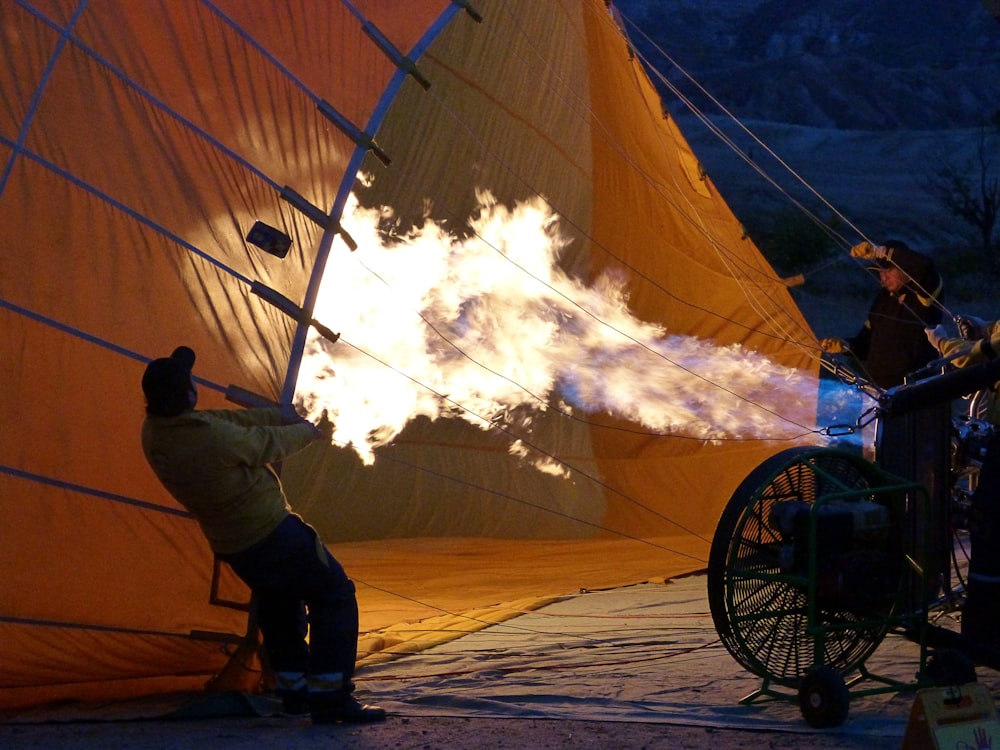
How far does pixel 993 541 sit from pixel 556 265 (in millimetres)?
3844

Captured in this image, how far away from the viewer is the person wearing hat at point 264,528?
337cm

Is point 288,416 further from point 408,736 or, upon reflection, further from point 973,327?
point 973,327

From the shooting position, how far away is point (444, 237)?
21.2 ft

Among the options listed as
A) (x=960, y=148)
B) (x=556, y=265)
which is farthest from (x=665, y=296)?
(x=960, y=148)

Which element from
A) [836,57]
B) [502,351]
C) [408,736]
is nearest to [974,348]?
[408,736]

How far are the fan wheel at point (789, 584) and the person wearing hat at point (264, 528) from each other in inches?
40.5

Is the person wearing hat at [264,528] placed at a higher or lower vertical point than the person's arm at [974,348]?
lower

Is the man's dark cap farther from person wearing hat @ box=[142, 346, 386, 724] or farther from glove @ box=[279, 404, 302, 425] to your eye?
glove @ box=[279, 404, 302, 425]

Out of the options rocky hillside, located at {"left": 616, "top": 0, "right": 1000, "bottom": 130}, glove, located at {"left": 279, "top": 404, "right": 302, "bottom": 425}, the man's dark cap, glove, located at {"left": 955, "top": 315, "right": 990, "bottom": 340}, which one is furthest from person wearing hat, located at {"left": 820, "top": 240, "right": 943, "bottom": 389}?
rocky hillside, located at {"left": 616, "top": 0, "right": 1000, "bottom": 130}

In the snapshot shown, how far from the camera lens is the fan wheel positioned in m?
3.43

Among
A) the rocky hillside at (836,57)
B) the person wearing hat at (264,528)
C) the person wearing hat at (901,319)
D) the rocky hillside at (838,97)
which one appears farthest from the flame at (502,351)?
the rocky hillside at (836,57)

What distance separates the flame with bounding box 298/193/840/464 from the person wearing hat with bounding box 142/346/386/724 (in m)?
1.91

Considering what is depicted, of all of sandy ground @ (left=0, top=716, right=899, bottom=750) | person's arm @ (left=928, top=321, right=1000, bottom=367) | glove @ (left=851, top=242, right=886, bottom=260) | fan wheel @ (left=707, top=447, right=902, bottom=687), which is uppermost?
glove @ (left=851, top=242, right=886, bottom=260)

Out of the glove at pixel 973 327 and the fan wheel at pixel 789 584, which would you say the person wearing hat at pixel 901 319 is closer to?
the glove at pixel 973 327
